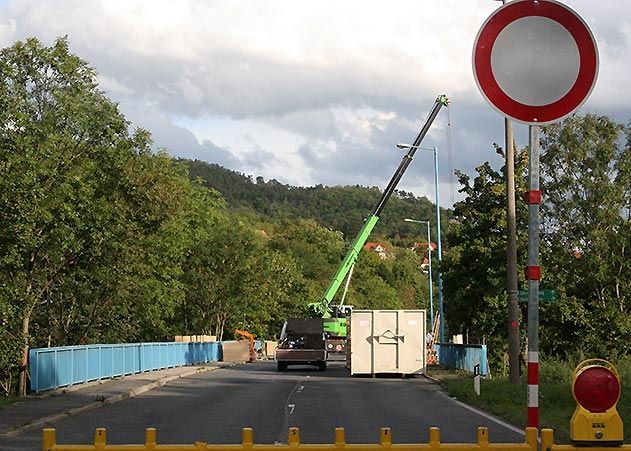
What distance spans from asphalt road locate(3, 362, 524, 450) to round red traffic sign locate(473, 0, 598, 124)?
32.8 feet

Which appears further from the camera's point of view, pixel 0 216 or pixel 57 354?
pixel 57 354

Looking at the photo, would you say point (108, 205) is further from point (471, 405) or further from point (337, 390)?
point (471, 405)

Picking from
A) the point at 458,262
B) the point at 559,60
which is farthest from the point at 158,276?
the point at 559,60

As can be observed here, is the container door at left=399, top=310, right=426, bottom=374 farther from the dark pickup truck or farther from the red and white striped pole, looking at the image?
the red and white striped pole

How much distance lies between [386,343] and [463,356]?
3.02 metres

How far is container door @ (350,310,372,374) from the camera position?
39.8 metres

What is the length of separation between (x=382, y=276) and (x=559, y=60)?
160 metres

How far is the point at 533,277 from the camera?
4.78 metres

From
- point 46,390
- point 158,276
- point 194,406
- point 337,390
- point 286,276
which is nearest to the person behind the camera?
point 194,406

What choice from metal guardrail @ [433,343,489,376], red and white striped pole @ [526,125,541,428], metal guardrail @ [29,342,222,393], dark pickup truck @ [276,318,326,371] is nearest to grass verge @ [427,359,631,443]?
metal guardrail @ [433,343,489,376]

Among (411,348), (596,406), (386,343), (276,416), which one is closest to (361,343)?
(386,343)

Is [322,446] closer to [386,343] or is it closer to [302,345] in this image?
[386,343]

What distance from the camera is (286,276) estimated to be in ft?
315

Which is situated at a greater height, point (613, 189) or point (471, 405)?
point (613, 189)
